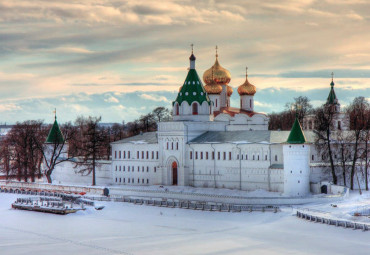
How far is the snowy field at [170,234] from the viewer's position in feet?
118

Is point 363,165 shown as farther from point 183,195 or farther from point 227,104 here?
point 227,104

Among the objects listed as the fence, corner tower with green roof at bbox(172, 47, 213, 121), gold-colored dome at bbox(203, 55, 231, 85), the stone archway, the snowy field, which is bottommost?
the snowy field

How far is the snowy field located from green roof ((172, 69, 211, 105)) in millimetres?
18051

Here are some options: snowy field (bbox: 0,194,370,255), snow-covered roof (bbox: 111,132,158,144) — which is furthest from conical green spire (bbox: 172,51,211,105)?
snowy field (bbox: 0,194,370,255)

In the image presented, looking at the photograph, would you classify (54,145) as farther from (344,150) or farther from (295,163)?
(344,150)

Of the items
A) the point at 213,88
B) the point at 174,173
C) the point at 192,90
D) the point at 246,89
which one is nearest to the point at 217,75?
the point at 213,88

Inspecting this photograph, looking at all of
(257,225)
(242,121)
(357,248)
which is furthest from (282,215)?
(242,121)

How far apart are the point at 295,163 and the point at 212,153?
9.71 metres

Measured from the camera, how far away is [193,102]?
6544 centimetres

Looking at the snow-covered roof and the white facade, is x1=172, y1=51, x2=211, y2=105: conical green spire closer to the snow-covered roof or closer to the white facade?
the snow-covered roof

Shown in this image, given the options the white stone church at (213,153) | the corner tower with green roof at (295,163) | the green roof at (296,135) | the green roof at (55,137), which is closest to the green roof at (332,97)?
the white stone church at (213,153)

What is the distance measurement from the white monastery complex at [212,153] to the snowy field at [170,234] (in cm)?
880

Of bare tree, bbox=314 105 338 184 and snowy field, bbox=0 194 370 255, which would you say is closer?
snowy field, bbox=0 194 370 255

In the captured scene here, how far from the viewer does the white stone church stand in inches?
2173
